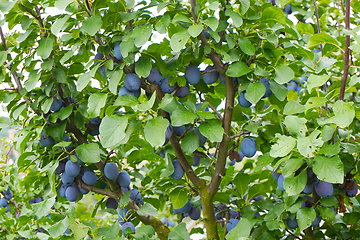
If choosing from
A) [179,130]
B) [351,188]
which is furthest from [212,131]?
[351,188]

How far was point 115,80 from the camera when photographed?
96cm

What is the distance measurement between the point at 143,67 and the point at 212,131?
298 mm

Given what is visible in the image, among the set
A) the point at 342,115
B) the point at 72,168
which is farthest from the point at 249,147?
the point at 72,168

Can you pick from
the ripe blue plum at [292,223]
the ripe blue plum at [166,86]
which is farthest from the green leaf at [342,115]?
the ripe blue plum at [292,223]

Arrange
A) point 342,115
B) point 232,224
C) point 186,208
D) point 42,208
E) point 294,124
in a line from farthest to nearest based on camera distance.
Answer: point 186,208, point 232,224, point 42,208, point 294,124, point 342,115

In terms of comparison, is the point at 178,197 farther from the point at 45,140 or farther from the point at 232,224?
the point at 45,140

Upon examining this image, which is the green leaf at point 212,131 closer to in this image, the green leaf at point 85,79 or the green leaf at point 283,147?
the green leaf at point 283,147

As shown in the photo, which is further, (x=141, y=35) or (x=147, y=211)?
(x=147, y=211)

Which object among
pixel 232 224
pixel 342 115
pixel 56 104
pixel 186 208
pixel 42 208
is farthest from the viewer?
pixel 186 208

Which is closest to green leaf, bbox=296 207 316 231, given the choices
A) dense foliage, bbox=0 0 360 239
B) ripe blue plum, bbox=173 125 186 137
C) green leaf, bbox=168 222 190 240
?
dense foliage, bbox=0 0 360 239

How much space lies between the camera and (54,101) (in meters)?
1.23

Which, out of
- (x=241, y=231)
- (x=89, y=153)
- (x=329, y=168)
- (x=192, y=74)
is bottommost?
(x=241, y=231)

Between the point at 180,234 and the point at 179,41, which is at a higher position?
the point at 179,41

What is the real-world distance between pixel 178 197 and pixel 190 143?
1.17 feet
